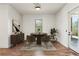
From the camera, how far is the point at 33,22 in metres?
10.9

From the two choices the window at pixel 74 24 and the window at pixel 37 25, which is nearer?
the window at pixel 74 24

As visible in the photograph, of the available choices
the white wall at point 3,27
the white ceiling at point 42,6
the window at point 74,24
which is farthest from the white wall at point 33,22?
the window at point 74,24

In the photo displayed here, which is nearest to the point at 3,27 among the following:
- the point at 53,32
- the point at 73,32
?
the point at 73,32

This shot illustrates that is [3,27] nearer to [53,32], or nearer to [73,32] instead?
[73,32]

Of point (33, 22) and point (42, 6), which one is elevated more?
point (42, 6)

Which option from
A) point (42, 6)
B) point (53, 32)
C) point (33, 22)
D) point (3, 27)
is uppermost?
point (42, 6)

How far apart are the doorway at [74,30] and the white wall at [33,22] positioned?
15.4ft

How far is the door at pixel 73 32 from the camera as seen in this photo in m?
5.32

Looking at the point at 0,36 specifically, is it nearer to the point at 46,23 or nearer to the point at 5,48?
the point at 5,48

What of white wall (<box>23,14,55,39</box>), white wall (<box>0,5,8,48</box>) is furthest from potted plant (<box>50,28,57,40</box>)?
white wall (<box>0,5,8,48</box>)

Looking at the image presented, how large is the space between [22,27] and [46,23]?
2.00 metres

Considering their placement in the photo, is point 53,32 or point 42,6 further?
point 53,32

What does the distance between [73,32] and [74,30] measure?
115 millimetres

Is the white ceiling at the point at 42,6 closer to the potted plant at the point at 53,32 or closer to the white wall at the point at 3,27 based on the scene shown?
the white wall at the point at 3,27
